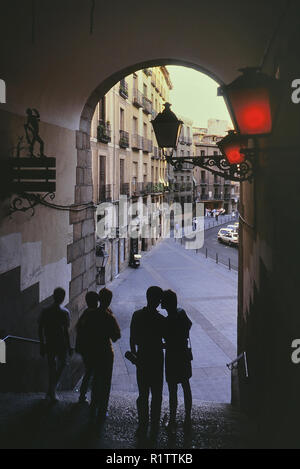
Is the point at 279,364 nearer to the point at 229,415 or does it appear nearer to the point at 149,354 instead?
the point at 149,354

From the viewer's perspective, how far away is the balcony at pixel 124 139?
62.3 feet

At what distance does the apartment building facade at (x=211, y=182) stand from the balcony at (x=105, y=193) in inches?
1589

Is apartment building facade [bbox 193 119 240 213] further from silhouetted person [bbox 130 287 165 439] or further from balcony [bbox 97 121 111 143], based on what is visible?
silhouetted person [bbox 130 287 165 439]

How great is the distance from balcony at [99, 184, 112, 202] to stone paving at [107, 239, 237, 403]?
11.3 feet

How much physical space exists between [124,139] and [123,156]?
2.89 feet

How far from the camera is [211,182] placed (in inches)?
2441

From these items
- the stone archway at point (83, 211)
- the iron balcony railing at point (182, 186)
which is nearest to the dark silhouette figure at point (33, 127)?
the stone archway at point (83, 211)

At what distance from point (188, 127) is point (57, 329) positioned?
4978 cm

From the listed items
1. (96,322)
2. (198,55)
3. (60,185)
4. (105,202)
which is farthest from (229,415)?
(105,202)

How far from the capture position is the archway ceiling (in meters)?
A: 4.68

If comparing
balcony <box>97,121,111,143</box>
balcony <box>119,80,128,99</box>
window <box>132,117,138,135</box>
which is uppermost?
balcony <box>119,80,128,99</box>

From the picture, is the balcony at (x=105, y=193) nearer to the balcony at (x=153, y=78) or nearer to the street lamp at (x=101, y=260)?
the street lamp at (x=101, y=260)

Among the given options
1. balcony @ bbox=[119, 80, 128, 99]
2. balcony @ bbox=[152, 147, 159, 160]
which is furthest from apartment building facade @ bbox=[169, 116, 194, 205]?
balcony @ bbox=[119, 80, 128, 99]

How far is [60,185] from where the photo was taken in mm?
6637
